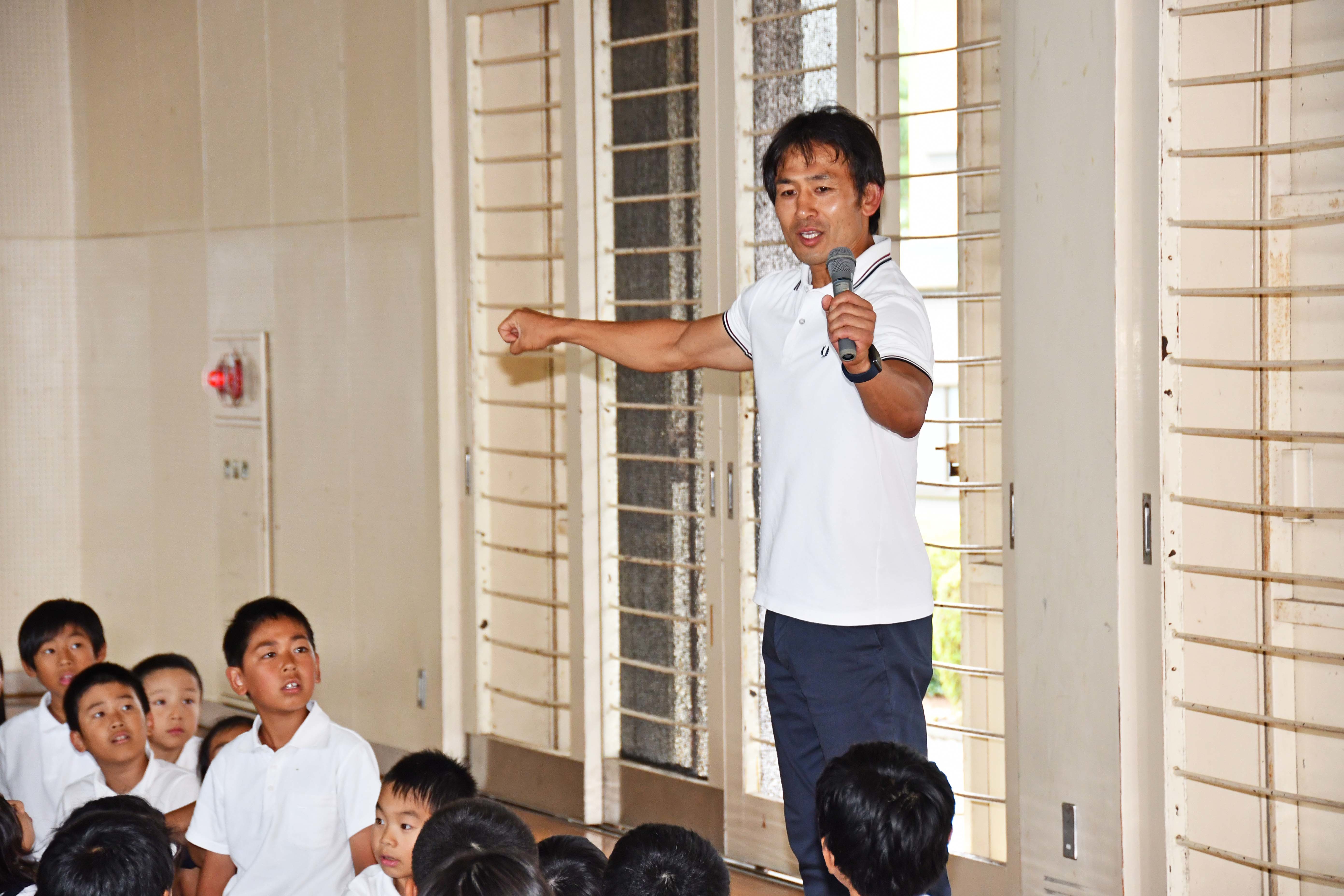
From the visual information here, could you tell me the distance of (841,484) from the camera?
6.74ft

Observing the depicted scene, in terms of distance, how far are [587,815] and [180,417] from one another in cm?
238

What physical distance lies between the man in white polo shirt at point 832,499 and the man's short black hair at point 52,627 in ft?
7.60

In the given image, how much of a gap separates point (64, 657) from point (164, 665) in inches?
17.1

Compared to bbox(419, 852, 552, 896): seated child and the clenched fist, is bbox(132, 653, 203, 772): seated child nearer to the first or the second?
the clenched fist

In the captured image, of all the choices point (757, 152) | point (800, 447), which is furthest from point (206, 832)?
point (757, 152)

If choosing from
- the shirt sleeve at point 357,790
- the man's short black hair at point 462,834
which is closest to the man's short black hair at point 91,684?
the shirt sleeve at point 357,790

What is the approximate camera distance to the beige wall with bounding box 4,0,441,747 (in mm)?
4191

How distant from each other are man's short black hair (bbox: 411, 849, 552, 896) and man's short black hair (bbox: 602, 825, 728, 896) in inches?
11.0

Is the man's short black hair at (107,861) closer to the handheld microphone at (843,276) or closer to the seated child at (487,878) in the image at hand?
the seated child at (487,878)

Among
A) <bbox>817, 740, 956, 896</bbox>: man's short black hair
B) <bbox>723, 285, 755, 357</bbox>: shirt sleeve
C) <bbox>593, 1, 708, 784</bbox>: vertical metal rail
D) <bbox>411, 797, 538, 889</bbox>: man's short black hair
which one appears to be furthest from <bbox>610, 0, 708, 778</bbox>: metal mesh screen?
<bbox>817, 740, 956, 896</bbox>: man's short black hair

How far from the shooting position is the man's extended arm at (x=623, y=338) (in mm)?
2459

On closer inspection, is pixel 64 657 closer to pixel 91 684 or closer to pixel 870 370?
pixel 91 684

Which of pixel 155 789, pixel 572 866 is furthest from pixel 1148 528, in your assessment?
pixel 155 789

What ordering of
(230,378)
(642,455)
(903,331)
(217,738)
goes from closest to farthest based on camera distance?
(903,331) < (217,738) < (642,455) < (230,378)
